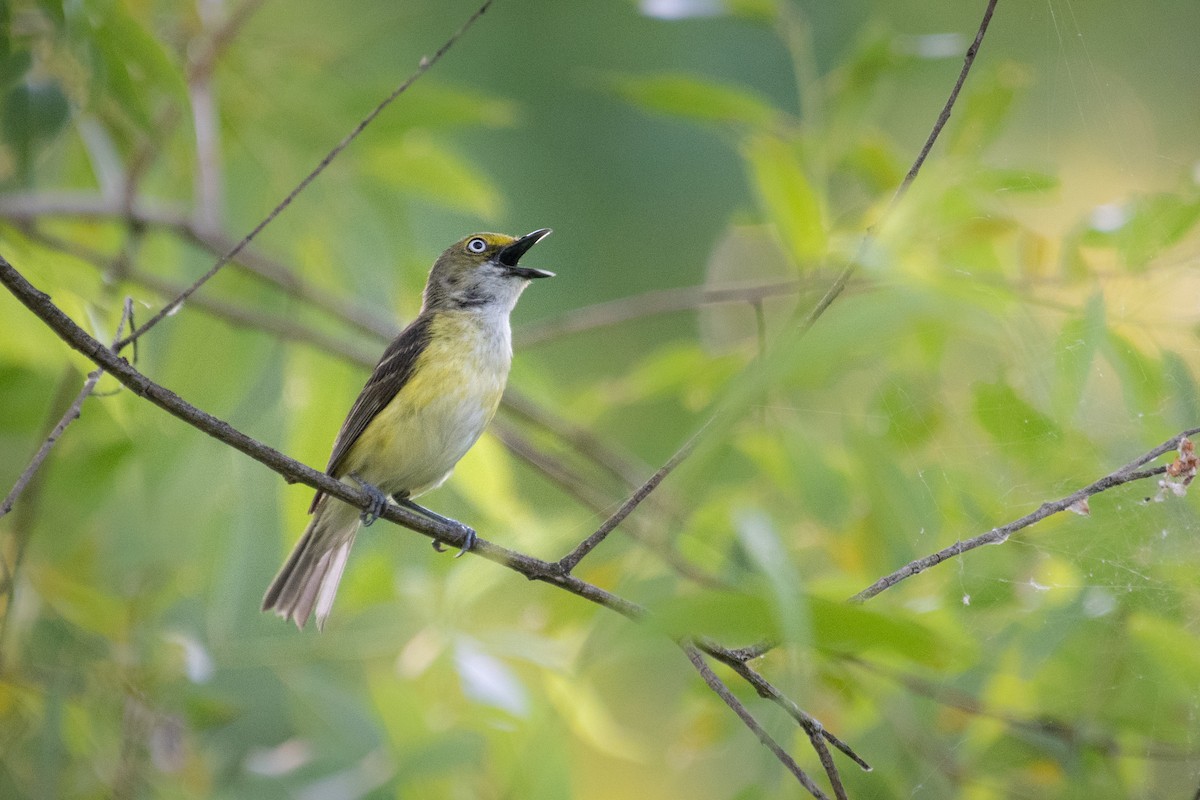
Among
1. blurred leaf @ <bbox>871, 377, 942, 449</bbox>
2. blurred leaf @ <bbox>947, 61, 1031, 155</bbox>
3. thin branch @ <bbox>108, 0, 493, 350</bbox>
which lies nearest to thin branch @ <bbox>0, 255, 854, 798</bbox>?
thin branch @ <bbox>108, 0, 493, 350</bbox>

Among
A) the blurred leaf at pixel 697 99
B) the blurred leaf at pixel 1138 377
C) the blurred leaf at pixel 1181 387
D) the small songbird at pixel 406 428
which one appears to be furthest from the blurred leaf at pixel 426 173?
the blurred leaf at pixel 1181 387

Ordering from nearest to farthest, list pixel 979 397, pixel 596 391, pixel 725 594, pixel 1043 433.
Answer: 1. pixel 725 594
2. pixel 1043 433
3. pixel 979 397
4. pixel 596 391

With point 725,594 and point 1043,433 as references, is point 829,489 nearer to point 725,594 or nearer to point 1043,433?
point 1043,433

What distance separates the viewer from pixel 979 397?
3102 mm

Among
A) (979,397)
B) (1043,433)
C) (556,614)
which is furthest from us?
(556,614)

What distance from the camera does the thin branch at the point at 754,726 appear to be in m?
2.11

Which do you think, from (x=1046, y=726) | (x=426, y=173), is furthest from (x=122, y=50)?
(x=1046, y=726)

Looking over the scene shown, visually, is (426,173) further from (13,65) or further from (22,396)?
(22,396)

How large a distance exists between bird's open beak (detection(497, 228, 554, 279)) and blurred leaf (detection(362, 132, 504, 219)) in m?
0.37

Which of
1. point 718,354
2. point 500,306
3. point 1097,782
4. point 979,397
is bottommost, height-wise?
point 1097,782

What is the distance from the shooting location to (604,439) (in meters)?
5.22

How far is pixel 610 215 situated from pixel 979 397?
5.12 m

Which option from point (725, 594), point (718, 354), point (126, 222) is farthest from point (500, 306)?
point (725, 594)

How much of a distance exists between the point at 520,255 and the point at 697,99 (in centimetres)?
140
